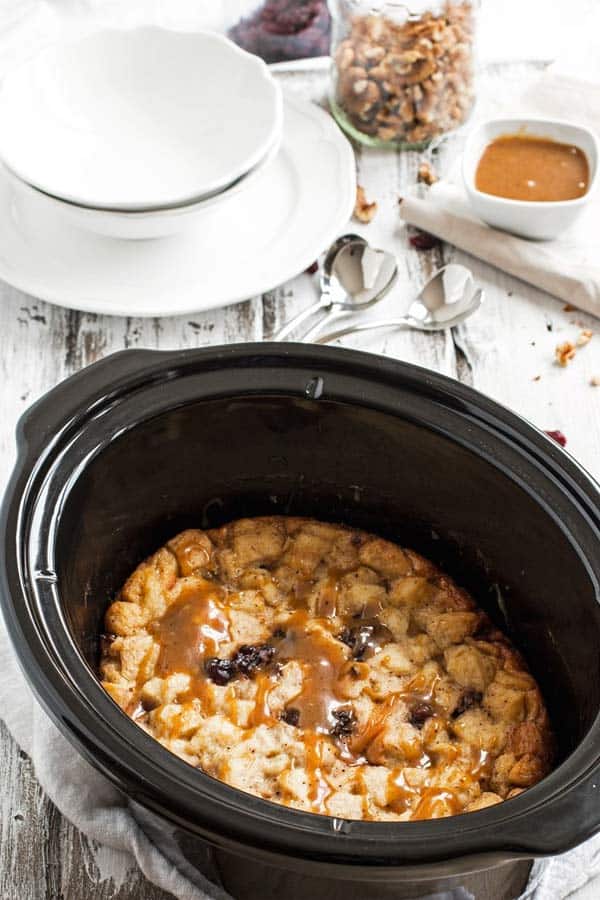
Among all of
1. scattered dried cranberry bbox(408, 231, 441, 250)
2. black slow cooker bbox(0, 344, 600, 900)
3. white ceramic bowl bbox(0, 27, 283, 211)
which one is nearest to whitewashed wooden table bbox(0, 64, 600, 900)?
scattered dried cranberry bbox(408, 231, 441, 250)

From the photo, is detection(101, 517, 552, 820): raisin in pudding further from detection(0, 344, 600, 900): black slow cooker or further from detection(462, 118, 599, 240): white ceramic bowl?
detection(462, 118, 599, 240): white ceramic bowl

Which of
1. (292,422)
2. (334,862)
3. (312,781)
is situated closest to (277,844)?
(334,862)

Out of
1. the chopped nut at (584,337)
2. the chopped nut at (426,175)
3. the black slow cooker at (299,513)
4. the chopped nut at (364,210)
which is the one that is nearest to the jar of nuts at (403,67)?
the chopped nut at (426,175)

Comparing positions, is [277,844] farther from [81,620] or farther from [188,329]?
[188,329]

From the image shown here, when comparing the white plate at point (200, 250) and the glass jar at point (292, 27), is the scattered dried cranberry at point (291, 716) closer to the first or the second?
the white plate at point (200, 250)

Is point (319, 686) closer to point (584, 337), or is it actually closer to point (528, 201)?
point (584, 337)

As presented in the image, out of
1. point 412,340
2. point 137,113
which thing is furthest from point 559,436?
point 137,113
